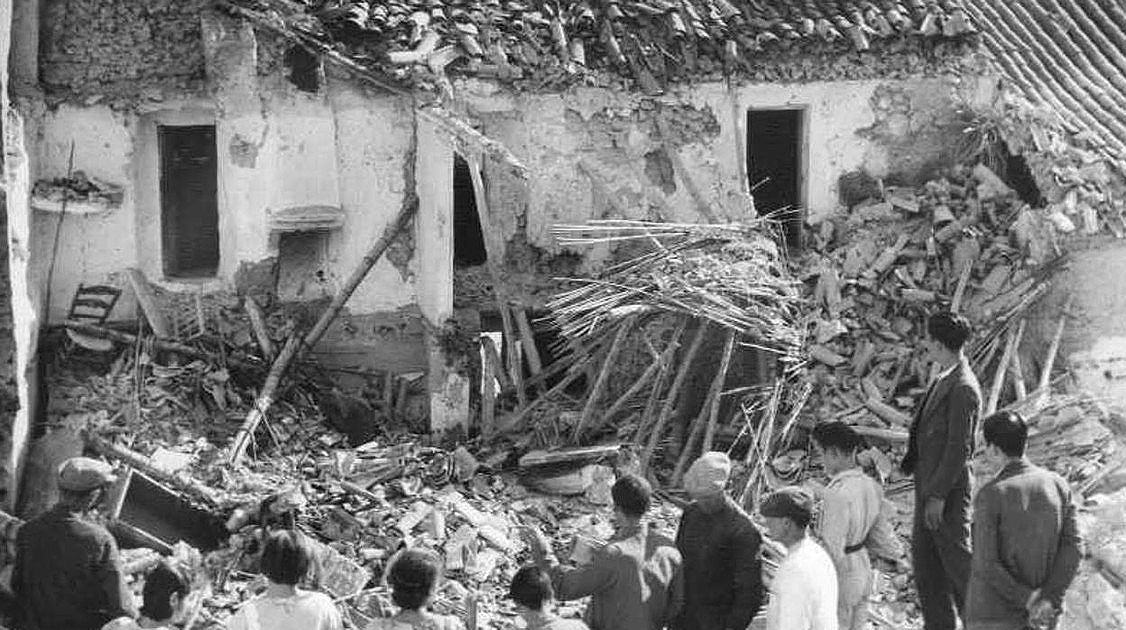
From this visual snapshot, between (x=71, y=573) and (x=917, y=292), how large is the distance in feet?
26.1

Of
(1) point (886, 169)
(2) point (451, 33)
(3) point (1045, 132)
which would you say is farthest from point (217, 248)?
(3) point (1045, 132)

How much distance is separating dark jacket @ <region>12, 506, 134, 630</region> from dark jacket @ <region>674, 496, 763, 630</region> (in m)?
2.78

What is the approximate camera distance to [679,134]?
15.2 metres

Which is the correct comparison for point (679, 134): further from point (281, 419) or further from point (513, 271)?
point (281, 419)

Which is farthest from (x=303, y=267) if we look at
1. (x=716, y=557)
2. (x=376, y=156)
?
(x=716, y=557)

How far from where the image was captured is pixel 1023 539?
848cm

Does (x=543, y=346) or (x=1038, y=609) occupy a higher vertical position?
(x=543, y=346)

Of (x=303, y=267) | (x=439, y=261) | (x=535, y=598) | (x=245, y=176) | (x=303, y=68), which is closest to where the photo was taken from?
(x=535, y=598)

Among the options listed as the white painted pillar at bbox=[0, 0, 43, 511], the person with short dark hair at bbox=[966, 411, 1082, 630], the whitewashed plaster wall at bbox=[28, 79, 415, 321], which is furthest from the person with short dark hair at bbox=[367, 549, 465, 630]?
the whitewashed plaster wall at bbox=[28, 79, 415, 321]

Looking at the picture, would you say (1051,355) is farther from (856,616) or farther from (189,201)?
(189,201)

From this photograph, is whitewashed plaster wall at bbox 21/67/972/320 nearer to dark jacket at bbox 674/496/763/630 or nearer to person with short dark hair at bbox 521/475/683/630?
dark jacket at bbox 674/496/763/630

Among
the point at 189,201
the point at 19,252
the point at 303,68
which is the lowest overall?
the point at 19,252

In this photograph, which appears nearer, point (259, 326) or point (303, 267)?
point (259, 326)

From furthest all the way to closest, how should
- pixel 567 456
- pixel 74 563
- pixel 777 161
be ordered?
pixel 777 161, pixel 567 456, pixel 74 563
